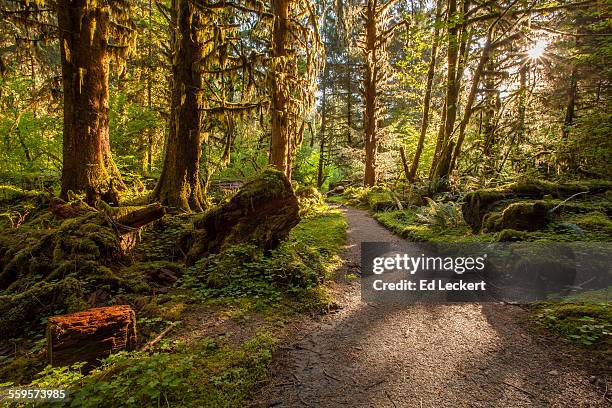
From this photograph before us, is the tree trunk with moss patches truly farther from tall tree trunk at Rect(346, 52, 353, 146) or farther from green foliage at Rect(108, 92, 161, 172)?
tall tree trunk at Rect(346, 52, 353, 146)

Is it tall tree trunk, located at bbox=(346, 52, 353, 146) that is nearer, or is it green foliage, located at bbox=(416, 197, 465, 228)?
green foliage, located at bbox=(416, 197, 465, 228)

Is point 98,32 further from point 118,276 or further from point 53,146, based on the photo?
point 118,276

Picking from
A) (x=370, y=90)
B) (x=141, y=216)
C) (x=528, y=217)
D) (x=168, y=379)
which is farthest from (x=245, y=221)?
(x=370, y=90)

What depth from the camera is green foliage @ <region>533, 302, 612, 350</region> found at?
3537 millimetres

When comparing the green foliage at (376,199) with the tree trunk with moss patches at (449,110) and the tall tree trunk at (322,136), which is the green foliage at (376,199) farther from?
the tall tree trunk at (322,136)

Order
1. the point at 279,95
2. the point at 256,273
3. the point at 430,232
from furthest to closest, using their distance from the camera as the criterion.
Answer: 1. the point at 279,95
2. the point at 430,232
3. the point at 256,273

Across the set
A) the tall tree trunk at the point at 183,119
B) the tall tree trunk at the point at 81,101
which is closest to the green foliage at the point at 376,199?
the tall tree trunk at the point at 183,119

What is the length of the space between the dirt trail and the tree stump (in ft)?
5.56

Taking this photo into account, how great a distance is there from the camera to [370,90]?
19344mm

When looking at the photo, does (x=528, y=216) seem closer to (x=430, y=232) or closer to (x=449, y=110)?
(x=430, y=232)

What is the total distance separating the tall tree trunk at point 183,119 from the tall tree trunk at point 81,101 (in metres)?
1.44

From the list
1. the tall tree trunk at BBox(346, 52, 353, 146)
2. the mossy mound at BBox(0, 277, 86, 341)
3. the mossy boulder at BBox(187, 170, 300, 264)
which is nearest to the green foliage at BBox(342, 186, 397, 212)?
the tall tree trunk at BBox(346, 52, 353, 146)

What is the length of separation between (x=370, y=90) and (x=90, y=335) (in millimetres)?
19279

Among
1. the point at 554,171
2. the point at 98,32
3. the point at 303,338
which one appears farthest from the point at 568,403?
the point at 554,171
